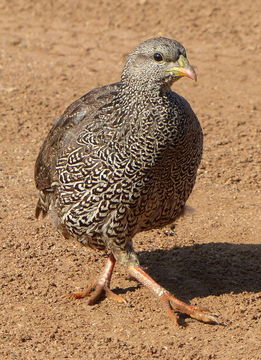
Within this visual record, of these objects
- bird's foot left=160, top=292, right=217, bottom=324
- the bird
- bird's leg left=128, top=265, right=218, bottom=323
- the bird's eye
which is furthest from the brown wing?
bird's foot left=160, top=292, right=217, bottom=324

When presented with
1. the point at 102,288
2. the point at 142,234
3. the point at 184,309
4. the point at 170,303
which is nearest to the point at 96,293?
the point at 102,288

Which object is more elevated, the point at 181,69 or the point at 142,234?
the point at 181,69

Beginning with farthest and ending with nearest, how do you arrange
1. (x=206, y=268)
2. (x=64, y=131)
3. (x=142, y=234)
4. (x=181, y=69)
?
(x=142, y=234) → (x=206, y=268) → (x=64, y=131) → (x=181, y=69)

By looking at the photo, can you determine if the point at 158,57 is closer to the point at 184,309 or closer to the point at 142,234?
the point at 184,309

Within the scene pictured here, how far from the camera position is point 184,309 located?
245 inches

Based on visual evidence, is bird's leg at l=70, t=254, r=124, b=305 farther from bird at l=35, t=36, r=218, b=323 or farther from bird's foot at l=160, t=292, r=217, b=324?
bird's foot at l=160, t=292, r=217, b=324

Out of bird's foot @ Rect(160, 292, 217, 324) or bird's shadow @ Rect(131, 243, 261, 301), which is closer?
bird's foot @ Rect(160, 292, 217, 324)

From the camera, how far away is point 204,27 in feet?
41.2

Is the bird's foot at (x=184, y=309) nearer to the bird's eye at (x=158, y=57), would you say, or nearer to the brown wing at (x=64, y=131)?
the brown wing at (x=64, y=131)

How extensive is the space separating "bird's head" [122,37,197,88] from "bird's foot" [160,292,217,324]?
153 cm

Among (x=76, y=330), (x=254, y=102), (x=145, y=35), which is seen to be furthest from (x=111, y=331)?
(x=145, y=35)

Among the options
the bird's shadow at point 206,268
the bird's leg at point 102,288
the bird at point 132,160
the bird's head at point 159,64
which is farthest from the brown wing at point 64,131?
the bird's shadow at point 206,268

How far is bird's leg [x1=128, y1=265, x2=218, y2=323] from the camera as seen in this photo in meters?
6.15

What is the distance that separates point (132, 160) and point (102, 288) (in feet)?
3.70
